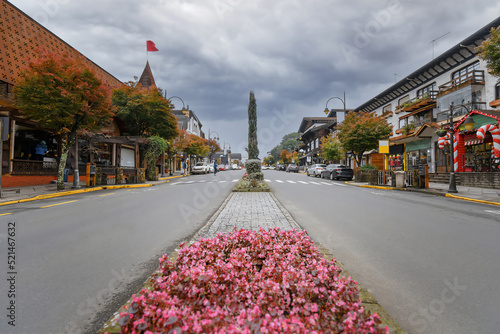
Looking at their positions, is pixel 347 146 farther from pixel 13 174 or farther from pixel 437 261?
pixel 13 174

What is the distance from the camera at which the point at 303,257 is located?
281 centimetres

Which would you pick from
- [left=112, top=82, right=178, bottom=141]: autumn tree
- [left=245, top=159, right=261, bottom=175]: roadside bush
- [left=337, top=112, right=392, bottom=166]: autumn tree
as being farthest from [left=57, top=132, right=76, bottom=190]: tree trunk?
[left=337, top=112, right=392, bottom=166]: autumn tree

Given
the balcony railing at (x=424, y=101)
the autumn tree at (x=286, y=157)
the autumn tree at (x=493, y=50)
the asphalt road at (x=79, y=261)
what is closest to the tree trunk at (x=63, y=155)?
the asphalt road at (x=79, y=261)

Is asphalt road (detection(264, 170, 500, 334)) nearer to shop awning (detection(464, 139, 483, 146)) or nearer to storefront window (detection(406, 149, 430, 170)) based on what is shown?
shop awning (detection(464, 139, 483, 146))

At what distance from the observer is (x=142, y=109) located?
21.5 meters

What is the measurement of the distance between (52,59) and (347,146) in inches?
874

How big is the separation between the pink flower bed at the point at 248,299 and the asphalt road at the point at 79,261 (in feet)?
2.58

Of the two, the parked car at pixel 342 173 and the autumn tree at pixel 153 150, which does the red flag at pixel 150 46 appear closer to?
the autumn tree at pixel 153 150

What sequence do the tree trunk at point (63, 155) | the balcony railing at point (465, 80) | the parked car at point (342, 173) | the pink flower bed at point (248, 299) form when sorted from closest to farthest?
the pink flower bed at point (248, 299) → the tree trunk at point (63, 155) → the balcony railing at point (465, 80) → the parked car at point (342, 173)

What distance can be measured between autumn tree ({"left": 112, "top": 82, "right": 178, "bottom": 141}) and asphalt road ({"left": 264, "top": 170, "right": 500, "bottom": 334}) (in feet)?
62.1

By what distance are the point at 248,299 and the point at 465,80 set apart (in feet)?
86.9

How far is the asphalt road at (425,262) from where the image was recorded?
2289 mm

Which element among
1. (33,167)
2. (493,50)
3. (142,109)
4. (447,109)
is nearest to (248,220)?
(493,50)

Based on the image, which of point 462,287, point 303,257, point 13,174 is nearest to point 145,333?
point 303,257
